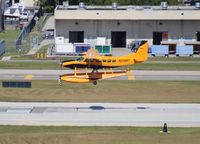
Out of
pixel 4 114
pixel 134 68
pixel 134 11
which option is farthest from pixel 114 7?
pixel 4 114

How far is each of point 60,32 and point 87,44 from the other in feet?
33.5

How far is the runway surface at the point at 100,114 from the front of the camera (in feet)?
145

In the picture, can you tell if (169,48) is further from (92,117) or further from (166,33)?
(92,117)

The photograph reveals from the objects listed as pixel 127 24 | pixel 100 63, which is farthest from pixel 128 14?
pixel 100 63

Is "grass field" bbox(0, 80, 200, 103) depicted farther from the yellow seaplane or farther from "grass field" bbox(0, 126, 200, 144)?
"grass field" bbox(0, 126, 200, 144)

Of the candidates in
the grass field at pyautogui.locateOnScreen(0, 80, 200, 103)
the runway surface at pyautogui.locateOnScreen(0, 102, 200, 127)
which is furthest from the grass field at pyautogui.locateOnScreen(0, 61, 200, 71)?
the runway surface at pyautogui.locateOnScreen(0, 102, 200, 127)

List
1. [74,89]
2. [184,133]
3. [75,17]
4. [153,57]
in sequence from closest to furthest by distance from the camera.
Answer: [184,133] → [74,89] → [153,57] → [75,17]

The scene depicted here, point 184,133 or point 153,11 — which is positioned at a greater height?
point 153,11

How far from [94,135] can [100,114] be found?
716cm

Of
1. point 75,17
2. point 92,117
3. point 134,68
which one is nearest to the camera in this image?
point 92,117

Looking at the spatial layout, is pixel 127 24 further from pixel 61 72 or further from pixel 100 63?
pixel 100 63

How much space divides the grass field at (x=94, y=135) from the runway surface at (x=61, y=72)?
89.6 feet

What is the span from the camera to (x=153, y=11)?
102125 mm

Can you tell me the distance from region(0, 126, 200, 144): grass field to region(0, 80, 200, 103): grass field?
38.8ft
